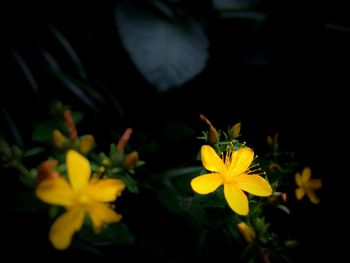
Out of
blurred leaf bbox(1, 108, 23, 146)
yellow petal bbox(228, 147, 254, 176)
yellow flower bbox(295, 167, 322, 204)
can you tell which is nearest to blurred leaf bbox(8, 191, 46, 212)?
blurred leaf bbox(1, 108, 23, 146)

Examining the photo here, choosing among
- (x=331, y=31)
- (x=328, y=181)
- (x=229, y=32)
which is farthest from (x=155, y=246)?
(x=331, y=31)

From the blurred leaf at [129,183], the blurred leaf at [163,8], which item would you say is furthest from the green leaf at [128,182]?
the blurred leaf at [163,8]

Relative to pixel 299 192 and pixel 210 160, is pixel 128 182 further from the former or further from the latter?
pixel 299 192

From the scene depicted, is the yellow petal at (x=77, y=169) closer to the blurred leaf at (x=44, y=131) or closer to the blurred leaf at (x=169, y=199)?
the blurred leaf at (x=44, y=131)

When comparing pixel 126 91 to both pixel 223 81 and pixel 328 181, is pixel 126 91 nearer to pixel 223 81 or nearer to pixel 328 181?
pixel 223 81

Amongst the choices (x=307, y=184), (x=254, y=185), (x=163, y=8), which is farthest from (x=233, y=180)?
(x=163, y=8)

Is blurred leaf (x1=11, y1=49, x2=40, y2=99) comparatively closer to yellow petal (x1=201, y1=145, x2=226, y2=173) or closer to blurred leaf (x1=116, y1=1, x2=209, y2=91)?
blurred leaf (x1=116, y1=1, x2=209, y2=91)

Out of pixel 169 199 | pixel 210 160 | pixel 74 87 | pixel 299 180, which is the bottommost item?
pixel 169 199
